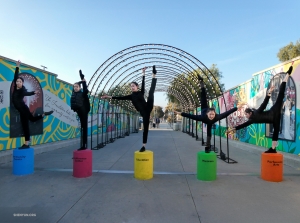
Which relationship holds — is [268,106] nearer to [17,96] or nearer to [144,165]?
[144,165]

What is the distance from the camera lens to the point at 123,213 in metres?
3.86

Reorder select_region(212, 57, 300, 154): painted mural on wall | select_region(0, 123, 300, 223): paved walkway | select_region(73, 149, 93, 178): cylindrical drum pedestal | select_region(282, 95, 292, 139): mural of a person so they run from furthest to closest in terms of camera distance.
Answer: select_region(282, 95, 292, 139): mural of a person → select_region(212, 57, 300, 154): painted mural on wall → select_region(73, 149, 93, 178): cylindrical drum pedestal → select_region(0, 123, 300, 223): paved walkway

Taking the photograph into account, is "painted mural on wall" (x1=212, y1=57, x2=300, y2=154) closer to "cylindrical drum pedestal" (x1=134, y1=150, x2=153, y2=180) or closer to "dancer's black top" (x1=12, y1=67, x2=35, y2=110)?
"cylindrical drum pedestal" (x1=134, y1=150, x2=153, y2=180)

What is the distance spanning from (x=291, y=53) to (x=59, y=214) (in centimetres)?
3237

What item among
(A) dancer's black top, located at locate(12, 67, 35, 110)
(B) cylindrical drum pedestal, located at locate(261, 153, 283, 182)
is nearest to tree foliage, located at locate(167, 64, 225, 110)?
(B) cylindrical drum pedestal, located at locate(261, 153, 283, 182)

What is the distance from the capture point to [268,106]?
Answer: 9.27 m

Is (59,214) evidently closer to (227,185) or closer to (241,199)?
(241,199)

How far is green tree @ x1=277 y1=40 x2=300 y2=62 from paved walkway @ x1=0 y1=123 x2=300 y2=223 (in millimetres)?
26707

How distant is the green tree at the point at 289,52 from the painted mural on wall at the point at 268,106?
20.1 metres

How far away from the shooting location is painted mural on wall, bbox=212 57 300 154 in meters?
7.45

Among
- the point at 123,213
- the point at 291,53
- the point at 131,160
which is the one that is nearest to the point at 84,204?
the point at 123,213

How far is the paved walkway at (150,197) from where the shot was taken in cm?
375

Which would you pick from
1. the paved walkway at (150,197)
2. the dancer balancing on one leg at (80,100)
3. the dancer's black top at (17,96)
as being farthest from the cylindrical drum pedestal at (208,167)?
the dancer's black top at (17,96)

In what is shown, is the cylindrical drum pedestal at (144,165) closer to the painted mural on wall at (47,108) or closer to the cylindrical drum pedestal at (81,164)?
the cylindrical drum pedestal at (81,164)
